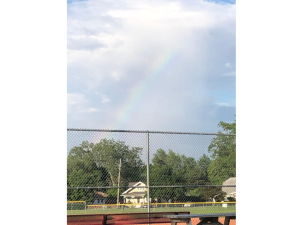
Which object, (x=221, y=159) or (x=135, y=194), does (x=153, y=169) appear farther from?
(x=221, y=159)

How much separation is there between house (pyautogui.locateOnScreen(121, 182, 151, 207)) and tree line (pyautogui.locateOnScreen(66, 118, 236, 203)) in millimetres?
151

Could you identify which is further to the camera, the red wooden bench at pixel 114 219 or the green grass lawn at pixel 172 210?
the green grass lawn at pixel 172 210

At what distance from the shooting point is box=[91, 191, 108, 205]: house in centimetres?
770

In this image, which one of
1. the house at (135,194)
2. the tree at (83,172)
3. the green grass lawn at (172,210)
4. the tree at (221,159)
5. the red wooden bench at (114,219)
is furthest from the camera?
the tree at (221,159)

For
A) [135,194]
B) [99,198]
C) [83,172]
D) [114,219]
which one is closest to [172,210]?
[135,194]

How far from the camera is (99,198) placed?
7.71m

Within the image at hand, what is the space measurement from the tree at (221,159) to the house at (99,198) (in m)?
2.40

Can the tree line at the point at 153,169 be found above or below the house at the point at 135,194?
above

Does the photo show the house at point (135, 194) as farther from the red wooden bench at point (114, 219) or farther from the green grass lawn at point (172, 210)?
the red wooden bench at point (114, 219)

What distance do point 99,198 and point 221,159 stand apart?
2.96 meters

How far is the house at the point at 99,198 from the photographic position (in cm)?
770
